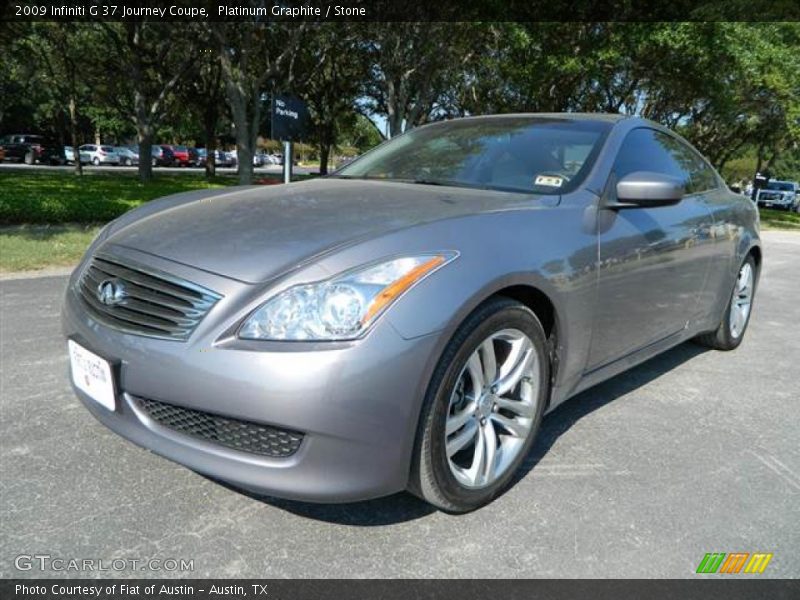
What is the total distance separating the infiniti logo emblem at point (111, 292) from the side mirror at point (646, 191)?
2.03 m

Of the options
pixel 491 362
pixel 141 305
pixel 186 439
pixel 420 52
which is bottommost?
pixel 186 439

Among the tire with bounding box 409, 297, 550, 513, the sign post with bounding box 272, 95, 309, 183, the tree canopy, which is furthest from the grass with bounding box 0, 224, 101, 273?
the tree canopy

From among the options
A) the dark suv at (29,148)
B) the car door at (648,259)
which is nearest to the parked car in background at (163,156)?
the dark suv at (29,148)

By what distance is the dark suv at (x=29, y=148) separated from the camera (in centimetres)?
3441

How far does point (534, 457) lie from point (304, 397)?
1364 mm

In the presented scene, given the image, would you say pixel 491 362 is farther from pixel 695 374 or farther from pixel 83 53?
pixel 83 53

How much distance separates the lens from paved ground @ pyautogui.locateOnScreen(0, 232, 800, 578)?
204 cm

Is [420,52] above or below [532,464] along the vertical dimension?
above

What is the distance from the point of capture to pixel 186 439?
6.53 ft

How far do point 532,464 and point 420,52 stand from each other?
17.1 meters

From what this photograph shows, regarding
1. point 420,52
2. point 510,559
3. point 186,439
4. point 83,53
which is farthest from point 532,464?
point 83,53

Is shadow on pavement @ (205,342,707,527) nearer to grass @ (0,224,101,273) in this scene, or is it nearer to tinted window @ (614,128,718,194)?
tinted window @ (614,128,718,194)
